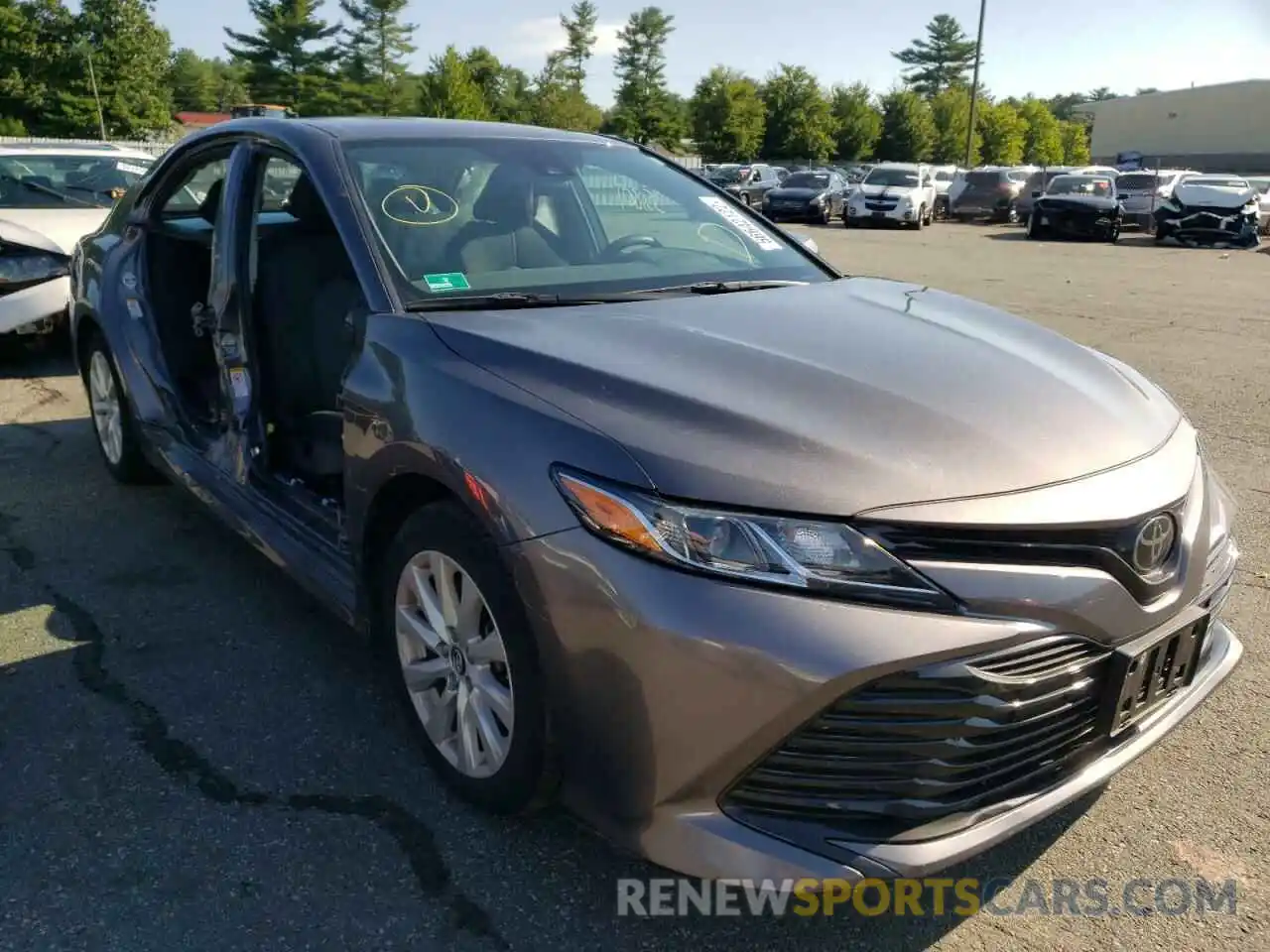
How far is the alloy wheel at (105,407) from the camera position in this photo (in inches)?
180

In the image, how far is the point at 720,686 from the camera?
1.84 metres

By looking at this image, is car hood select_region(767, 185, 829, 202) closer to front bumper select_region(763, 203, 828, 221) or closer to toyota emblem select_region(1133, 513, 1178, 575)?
front bumper select_region(763, 203, 828, 221)

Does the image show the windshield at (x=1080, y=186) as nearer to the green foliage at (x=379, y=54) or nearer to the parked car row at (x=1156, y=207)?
the parked car row at (x=1156, y=207)

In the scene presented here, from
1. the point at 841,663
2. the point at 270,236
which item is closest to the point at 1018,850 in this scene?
the point at 841,663

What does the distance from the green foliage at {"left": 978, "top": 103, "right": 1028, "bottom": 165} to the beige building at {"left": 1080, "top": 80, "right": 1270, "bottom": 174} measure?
26.3 feet

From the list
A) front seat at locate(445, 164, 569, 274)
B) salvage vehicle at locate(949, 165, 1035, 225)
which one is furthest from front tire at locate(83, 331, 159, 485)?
salvage vehicle at locate(949, 165, 1035, 225)

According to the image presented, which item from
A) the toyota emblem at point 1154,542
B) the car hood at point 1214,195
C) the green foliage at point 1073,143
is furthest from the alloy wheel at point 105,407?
the green foliage at point 1073,143

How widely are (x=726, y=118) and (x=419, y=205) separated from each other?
6036 cm

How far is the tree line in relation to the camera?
4950 cm

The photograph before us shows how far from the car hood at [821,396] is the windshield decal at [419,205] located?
18.2 inches

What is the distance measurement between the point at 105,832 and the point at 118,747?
38cm

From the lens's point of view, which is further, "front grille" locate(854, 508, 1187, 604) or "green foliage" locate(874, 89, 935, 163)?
"green foliage" locate(874, 89, 935, 163)

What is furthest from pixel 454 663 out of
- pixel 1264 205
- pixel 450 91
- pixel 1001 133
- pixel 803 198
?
pixel 1001 133

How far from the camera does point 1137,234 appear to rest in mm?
26828
